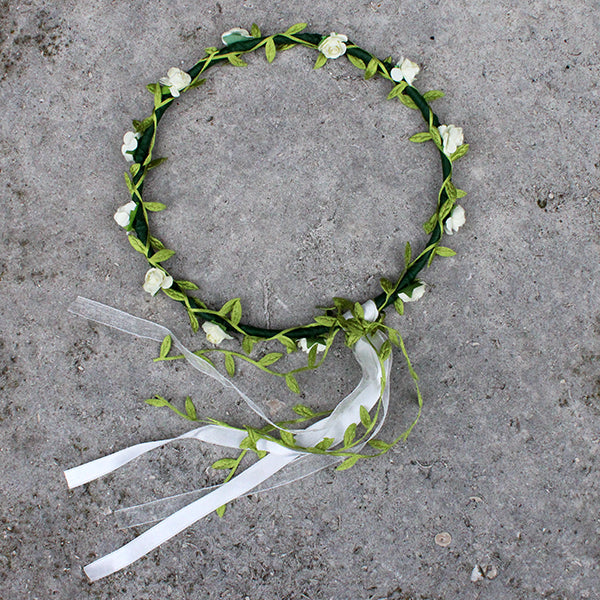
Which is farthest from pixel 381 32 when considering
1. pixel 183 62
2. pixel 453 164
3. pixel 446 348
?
pixel 446 348

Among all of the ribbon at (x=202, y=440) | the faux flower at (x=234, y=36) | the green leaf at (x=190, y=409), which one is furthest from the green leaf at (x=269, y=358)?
the faux flower at (x=234, y=36)

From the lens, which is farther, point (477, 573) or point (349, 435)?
point (477, 573)

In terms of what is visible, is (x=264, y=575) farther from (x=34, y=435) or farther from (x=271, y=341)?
(x=34, y=435)

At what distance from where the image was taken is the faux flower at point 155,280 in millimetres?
1355

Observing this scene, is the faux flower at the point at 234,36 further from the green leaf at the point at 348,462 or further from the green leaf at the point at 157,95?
the green leaf at the point at 348,462

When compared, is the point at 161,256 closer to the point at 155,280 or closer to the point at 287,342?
the point at 155,280

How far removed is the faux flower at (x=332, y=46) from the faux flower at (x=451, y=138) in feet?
1.23

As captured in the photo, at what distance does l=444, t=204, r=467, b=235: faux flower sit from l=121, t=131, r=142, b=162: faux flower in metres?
0.94

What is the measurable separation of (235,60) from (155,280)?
2.28ft

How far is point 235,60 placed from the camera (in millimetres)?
1431

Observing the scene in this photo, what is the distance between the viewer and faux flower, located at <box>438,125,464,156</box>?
1.38 m

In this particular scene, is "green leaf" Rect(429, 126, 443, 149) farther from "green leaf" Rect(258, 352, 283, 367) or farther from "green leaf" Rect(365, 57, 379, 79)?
"green leaf" Rect(258, 352, 283, 367)

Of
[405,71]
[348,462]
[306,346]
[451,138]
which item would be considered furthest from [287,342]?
[405,71]

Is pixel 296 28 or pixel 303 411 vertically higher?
pixel 296 28
